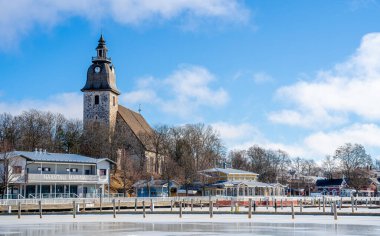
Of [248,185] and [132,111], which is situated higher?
[132,111]

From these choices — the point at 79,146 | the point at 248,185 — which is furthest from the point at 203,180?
the point at 79,146

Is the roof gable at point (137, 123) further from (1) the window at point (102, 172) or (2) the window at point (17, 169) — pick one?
(2) the window at point (17, 169)

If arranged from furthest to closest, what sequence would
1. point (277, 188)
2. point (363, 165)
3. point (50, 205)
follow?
point (363, 165), point (277, 188), point (50, 205)

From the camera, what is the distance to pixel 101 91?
108000mm

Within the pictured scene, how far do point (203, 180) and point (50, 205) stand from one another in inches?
1671

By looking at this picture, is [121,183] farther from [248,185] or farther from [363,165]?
[363,165]

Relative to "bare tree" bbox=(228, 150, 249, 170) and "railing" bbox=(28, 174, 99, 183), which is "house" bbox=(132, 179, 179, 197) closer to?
"railing" bbox=(28, 174, 99, 183)

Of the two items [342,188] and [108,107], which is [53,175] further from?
[342,188]

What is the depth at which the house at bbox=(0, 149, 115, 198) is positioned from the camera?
65.1 m

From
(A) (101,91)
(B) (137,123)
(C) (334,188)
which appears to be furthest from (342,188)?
(A) (101,91)

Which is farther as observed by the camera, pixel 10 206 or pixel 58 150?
pixel 58 150

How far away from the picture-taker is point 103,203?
60.9 metres

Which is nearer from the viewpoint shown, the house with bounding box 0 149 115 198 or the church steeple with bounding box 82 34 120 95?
the house with bounding box 0 149 115 198

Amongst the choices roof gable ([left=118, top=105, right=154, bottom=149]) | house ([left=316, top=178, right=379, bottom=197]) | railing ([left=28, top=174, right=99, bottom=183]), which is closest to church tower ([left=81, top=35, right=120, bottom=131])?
roof gable ([left=118, top=105, right=154, bottom=149])
